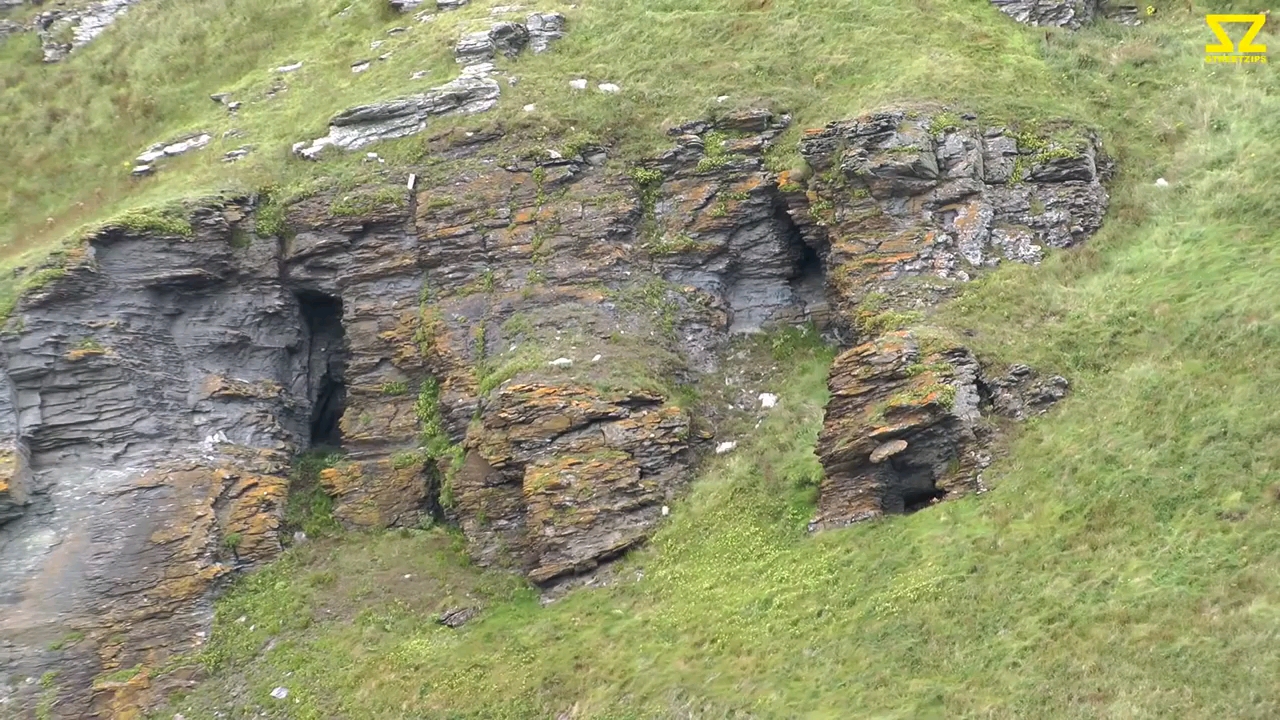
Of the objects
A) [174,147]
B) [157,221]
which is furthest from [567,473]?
[174,147]

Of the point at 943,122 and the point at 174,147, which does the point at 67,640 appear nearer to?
the point at 174,147

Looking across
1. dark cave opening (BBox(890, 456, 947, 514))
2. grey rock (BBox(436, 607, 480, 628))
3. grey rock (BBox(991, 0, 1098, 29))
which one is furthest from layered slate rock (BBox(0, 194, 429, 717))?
grey rock (BBox(991, 0, 1098, 29))

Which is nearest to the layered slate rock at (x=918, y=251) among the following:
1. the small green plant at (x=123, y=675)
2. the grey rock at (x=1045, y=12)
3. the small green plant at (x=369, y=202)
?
the grey rock at (x=1045, y=12)

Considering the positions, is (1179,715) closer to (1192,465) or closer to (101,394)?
(1192,465)

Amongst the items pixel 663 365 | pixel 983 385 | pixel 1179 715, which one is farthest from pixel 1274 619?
pixel 663 365

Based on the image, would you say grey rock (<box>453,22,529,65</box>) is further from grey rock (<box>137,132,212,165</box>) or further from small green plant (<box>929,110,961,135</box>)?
small green plant (<box>929,110,961,135</box>)
